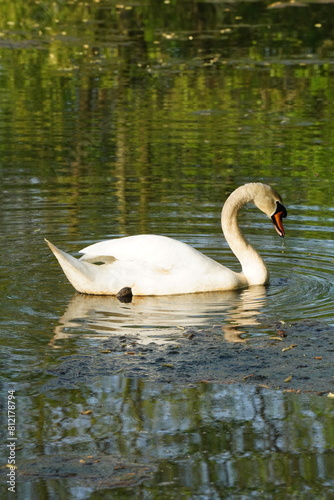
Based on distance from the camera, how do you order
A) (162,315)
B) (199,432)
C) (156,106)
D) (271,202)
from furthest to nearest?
(156,106)
(271,202)
(162,315)
(199,432)

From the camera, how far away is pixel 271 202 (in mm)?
9125

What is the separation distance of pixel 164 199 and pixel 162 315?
3816 millimetres

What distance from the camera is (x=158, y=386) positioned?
6121 mm

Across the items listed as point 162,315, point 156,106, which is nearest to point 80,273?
point 162,315

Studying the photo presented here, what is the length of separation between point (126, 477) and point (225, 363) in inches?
67.7

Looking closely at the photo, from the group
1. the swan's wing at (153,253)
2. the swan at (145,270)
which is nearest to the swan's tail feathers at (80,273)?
the swan at (145,270)

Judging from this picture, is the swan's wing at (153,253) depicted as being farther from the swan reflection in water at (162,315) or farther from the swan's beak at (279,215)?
the swan's beak at (279,215)

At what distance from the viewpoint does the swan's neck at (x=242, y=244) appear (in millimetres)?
8789

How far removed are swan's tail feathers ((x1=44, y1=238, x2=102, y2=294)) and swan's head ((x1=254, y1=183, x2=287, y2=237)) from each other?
1541 millimetres

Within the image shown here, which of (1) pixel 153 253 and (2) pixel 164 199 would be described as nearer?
(1) pixel 153 253

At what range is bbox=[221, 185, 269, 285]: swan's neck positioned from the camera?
28.8 ft

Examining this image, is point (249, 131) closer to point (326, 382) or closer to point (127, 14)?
point (326, 382)

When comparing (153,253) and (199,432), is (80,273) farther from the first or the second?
(199,432)

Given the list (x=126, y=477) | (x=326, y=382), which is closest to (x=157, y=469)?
(x=126, y=477)
